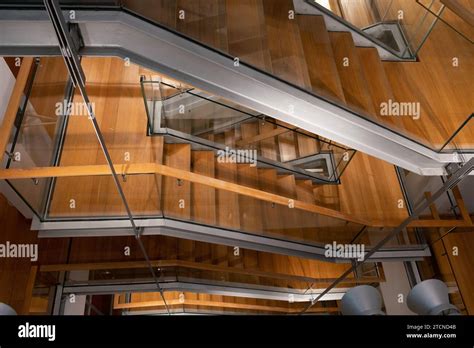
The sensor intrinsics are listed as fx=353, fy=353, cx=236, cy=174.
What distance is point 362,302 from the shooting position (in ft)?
6.49

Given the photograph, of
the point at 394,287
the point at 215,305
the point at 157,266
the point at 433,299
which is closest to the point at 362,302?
the point at 433,299

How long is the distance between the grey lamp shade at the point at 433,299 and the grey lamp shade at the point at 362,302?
21 centimetres

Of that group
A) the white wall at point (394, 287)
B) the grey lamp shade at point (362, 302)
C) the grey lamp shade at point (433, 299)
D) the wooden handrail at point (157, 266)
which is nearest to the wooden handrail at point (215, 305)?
the white wall at point (394, 287)

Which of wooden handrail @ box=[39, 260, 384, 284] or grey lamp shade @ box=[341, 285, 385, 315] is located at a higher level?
wooden handrail @ box=[39, 260, 384, 284]

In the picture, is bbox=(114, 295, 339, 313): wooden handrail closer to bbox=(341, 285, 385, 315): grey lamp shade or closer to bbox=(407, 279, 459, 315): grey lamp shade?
bbox=(341, 285, 385, 315): grey lamp shade

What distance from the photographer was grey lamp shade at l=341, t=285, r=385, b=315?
1964mm

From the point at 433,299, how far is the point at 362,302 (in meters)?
0.36

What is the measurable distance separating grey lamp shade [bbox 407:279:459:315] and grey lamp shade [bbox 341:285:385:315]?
206 mm

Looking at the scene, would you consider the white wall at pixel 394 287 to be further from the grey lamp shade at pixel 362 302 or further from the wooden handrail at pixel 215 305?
the grey lamp shade at pixel 362 302

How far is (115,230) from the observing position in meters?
3.52

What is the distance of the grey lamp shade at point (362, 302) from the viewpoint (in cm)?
196

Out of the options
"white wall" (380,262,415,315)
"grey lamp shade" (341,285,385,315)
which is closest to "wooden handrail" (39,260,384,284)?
"white wall" (380,262,415,315)

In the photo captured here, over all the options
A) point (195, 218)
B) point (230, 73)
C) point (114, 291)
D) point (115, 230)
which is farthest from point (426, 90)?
point (114, 291)

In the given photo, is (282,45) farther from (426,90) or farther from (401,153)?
(426,90)
